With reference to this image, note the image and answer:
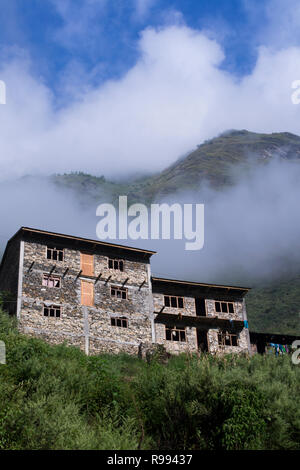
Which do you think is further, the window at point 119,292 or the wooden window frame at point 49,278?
the window at point 119,292

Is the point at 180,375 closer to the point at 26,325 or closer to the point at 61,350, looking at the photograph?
the point at 61,350

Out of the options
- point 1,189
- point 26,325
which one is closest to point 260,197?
point 1,189

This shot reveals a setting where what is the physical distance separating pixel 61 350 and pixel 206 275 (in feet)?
250

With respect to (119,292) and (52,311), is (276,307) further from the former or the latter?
(52,311)

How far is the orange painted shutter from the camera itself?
146 feet

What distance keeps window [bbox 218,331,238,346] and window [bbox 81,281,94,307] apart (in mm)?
11566

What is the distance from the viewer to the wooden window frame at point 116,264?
45.9 meters

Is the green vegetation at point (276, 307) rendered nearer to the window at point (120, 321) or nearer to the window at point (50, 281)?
the window at point (120, 321)

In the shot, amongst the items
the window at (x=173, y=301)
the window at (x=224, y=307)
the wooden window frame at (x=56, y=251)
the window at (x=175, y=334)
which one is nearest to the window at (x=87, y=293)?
the wooden window frame at (x=56, y=251)

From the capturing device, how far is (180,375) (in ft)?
97.2

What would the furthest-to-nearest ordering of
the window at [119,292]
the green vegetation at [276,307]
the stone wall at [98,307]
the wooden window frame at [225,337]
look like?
the green vegetation at [276,307], the wooden window frame at [225,337], the window at [119,292], the stone wall at [98,307]

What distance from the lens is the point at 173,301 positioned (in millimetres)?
47688

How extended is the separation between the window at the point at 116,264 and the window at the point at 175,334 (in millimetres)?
6260
